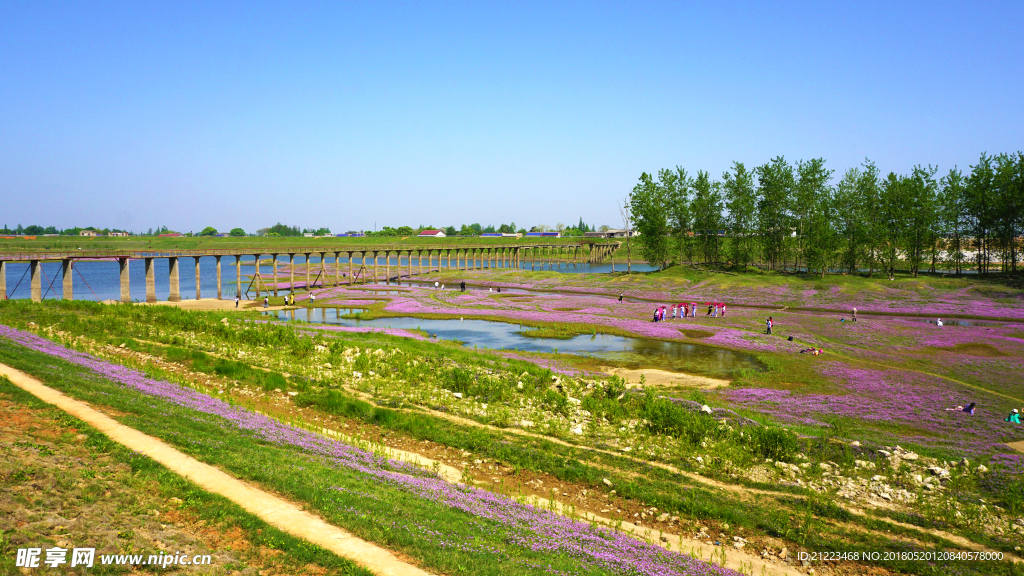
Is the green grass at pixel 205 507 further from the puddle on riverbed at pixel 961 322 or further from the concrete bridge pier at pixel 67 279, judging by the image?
the puddle on riverbed at pixel 961 322

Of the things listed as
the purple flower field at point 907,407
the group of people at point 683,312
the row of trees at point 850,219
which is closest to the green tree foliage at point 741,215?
the row of trees at point 850,219

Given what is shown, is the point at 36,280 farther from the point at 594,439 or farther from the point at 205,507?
the point at 594,439

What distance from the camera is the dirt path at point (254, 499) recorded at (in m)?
10.1

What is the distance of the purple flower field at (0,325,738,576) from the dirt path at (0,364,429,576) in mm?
1102

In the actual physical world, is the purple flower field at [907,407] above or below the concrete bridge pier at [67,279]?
below

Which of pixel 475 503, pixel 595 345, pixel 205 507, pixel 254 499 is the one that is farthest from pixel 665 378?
pixel 205 507

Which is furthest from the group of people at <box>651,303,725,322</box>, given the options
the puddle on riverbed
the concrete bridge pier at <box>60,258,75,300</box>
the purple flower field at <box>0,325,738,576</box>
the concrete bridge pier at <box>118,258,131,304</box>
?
the concrete bridge pier at <box>60,258,75,300</box>

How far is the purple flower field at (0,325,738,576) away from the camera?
1123cm

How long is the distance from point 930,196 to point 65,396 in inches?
4141

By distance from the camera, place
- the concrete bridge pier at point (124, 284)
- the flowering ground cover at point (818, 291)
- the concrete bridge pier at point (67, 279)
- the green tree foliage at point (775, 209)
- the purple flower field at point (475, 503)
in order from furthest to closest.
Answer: the green tree foliage at point (775, 209) < the flowering ground cover at point (818, 291) < the concrete bridge pier at point (124, 284) < the concrete bridge pier at point (67, 279) < the purple flower field at point (475, 503)

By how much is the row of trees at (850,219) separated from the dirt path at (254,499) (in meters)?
87.2

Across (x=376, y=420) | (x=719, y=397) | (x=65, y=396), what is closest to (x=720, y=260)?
(x=719, y=397)

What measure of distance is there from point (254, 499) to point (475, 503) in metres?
5.15

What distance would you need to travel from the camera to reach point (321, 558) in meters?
9.81
